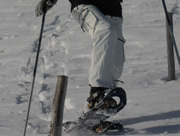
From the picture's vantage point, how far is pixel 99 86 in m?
4.50

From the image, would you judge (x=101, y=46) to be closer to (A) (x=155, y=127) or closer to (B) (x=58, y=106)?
(B) (x=58, y=106)

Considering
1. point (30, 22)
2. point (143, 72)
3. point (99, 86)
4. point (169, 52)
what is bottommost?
point (30, 22)

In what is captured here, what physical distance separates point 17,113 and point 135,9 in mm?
6567

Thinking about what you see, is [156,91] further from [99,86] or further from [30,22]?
[30,22]

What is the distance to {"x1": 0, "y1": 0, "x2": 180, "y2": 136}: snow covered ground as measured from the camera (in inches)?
197

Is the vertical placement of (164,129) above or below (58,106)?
below

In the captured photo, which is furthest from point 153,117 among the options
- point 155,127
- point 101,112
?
point 101,112

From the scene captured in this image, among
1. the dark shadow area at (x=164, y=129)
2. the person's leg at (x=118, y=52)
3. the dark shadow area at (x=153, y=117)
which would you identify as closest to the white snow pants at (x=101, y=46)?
the person's leg at (x=118, y=52)

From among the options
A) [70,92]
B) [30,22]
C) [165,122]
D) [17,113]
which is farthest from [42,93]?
[30,22]

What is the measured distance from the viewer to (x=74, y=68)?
7.45 meters

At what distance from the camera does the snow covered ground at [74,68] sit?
16.4 ft

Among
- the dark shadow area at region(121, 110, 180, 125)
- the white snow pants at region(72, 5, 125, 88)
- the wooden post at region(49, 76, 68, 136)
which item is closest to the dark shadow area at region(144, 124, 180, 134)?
the dark shadow area at region(121, 110, 180, 125)

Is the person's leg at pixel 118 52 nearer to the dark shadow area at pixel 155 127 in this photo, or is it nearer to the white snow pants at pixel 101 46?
the white snow pants at pixel 101 46

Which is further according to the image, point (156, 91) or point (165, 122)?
point (156, 91)
